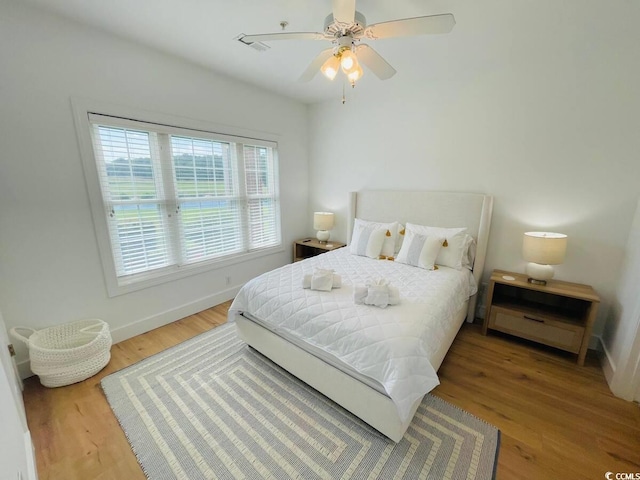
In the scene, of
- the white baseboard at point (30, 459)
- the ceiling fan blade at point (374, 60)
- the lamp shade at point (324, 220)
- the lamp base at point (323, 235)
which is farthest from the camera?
the lamp base at point (323, 235)

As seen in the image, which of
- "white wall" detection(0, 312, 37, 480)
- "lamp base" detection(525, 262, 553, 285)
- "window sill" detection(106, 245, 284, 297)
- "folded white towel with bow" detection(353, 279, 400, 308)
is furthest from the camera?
"window sill" detection(106, 245, 284, 297)

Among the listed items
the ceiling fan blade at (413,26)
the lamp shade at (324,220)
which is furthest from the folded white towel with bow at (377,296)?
the lamp shade at (324,220)

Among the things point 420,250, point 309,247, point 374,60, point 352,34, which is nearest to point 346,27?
point 352,34

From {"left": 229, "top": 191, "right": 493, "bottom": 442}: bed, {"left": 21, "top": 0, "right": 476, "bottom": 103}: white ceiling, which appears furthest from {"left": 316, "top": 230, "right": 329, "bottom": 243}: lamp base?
{"left": 21, "top": 0, "right": 476, "bottom": 103}: white ceiling

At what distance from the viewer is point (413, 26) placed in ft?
4.54

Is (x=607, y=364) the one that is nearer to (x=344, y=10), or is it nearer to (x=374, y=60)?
(x=374, y=60)

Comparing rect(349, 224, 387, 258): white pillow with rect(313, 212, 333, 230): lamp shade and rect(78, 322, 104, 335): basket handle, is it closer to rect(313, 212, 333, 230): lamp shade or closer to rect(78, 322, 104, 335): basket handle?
rect(313, 212, 333, 230): lamp shade

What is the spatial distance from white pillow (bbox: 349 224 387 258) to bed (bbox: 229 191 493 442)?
0.18 meters

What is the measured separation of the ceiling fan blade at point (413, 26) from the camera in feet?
4.22

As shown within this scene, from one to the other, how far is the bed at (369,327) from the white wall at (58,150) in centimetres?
132

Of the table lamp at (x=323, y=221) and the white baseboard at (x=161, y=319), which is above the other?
the table lamp at (x=323, y=221)

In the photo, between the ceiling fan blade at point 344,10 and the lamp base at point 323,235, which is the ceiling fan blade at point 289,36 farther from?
the lamp base at point 323,235

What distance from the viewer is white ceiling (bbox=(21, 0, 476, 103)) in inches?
67.1

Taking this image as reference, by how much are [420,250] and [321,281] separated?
4.03 ft
